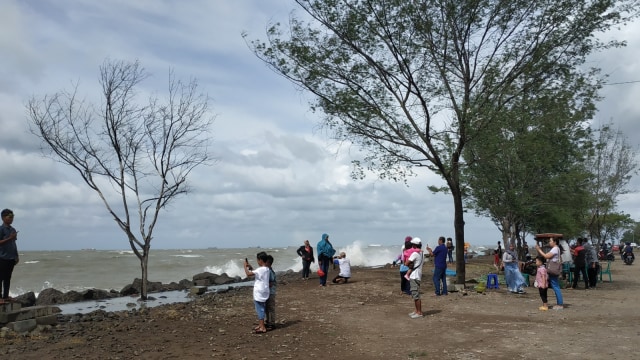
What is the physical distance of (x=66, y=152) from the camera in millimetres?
17125

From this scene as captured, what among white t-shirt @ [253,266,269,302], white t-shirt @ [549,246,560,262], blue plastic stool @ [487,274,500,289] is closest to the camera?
white t-shirt @ [253,266,269,302]

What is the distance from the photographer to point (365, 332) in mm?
10234

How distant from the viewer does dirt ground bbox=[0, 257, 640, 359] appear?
846 centimetres

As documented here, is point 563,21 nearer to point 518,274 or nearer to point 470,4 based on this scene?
point 470,4

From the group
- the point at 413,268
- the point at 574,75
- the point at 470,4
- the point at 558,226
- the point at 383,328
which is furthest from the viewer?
the point at 558,226

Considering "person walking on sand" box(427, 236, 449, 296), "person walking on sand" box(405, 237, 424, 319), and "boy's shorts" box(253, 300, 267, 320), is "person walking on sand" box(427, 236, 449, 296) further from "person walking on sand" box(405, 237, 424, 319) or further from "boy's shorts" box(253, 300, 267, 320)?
"boy's shorts" box(253, 300, 267, 320)

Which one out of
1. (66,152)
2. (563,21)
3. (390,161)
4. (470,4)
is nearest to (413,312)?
(390,161)

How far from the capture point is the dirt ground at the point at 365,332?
846 centimetres

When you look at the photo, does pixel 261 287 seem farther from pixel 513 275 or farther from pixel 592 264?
pixel 592 264

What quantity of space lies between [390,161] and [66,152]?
11.2 meters

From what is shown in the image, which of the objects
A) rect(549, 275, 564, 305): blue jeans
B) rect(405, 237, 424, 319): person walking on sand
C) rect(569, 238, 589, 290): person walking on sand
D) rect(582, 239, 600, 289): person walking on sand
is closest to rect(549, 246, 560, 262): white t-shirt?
rect(549, 275, 564, 305): blue jeans

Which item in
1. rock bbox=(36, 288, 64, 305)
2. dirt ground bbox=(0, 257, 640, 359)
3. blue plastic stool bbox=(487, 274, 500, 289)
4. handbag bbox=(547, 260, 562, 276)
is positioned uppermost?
handbag bbox=(547, 260, 562, 276)

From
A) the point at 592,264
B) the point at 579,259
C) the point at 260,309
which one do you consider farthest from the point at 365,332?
the point at 592,264

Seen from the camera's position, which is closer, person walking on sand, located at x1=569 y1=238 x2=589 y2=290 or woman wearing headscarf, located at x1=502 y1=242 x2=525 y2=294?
woman wearing headscarf, located at x1=502 y1=242 x2=525 y2=294
